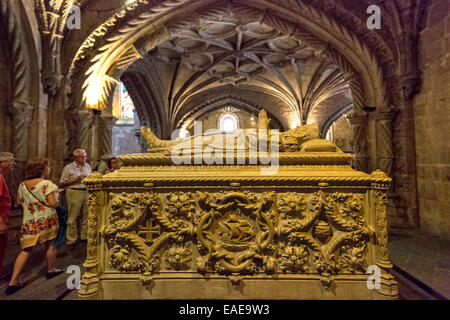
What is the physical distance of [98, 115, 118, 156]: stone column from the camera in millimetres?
4270

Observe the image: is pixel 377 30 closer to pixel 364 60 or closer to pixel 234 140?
pixel 364 60

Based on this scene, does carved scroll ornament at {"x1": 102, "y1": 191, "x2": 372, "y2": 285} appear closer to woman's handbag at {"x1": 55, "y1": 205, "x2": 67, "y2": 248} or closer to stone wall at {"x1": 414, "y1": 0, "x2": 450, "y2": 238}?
woman's handbag at {"x1": 55, "y1": 205, "x2": 67, "y2": 248}

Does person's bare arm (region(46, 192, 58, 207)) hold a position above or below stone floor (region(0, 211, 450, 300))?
above

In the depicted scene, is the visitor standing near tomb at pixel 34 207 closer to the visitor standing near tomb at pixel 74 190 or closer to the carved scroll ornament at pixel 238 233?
the carved scroll ornament at pixel 238 233

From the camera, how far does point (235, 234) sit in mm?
1883

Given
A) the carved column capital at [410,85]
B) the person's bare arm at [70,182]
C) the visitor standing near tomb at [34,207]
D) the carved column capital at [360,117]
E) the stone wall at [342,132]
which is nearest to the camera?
the visitor standing near tomb at [34,207]

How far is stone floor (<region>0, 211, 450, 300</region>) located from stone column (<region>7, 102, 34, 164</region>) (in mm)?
850

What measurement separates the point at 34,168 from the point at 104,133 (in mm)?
2435

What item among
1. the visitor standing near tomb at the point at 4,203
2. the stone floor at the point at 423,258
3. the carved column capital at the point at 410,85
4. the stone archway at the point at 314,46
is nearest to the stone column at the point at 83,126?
the stone archway at the point at 314,46

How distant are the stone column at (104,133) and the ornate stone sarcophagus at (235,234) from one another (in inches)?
109

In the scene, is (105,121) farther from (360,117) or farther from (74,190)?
(360,117)

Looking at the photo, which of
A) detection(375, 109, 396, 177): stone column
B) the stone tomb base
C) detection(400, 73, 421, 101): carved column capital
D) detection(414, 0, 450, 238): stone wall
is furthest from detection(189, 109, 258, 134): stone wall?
the stone tomb base

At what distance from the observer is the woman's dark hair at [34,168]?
2.00 m

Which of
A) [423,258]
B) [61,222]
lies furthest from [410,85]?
[61,222]
